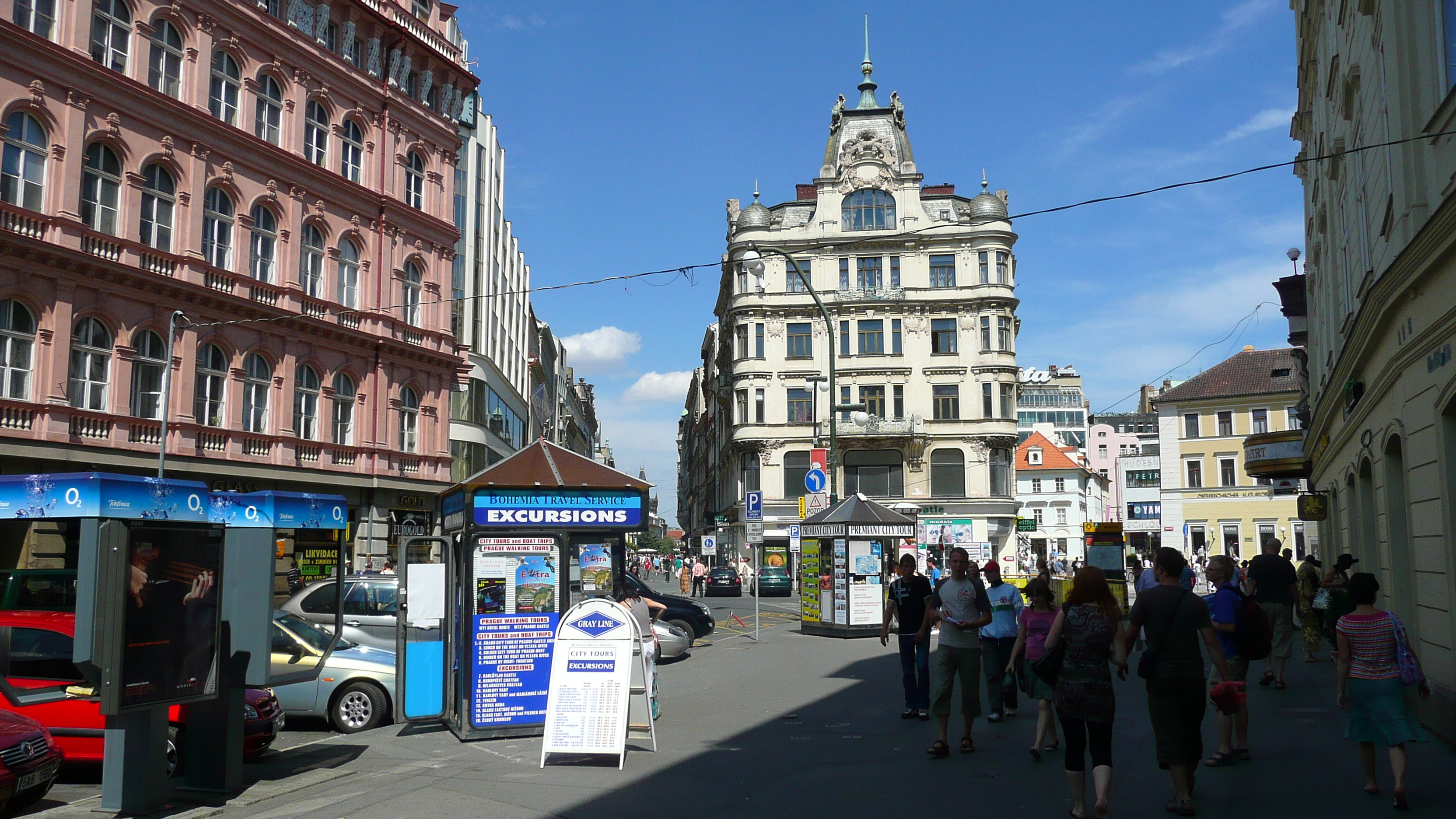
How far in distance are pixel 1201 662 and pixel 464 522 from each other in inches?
294

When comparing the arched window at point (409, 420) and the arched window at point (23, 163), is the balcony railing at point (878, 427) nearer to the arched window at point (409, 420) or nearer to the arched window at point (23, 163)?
the arched window at point (409, 420)

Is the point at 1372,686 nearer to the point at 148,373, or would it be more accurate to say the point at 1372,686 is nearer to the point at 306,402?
the point at 148,373

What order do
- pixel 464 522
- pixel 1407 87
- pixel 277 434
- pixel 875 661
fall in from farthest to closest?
pixel 277 434
pixel 875 661
pixel 464 522
pixel 1407 87

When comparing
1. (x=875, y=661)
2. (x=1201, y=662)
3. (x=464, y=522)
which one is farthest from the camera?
(x=875, y=661)

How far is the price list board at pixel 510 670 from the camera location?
1179 centimetres

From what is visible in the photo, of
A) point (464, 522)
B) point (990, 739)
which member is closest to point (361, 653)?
point (464, 522)

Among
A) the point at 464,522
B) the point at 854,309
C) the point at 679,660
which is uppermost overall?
the point at 854,309

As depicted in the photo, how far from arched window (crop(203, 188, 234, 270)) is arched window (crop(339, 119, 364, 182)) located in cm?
430

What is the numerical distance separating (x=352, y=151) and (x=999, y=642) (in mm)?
26465

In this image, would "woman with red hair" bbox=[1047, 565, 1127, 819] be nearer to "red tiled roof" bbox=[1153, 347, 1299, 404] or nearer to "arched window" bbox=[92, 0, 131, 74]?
"arched window" bbox=[92, 0, 131, 74]

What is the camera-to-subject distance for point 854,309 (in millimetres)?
61156

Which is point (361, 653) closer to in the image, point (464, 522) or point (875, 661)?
point (464, 522)

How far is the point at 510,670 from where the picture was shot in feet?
39.1

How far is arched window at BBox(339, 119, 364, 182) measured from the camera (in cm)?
3216
